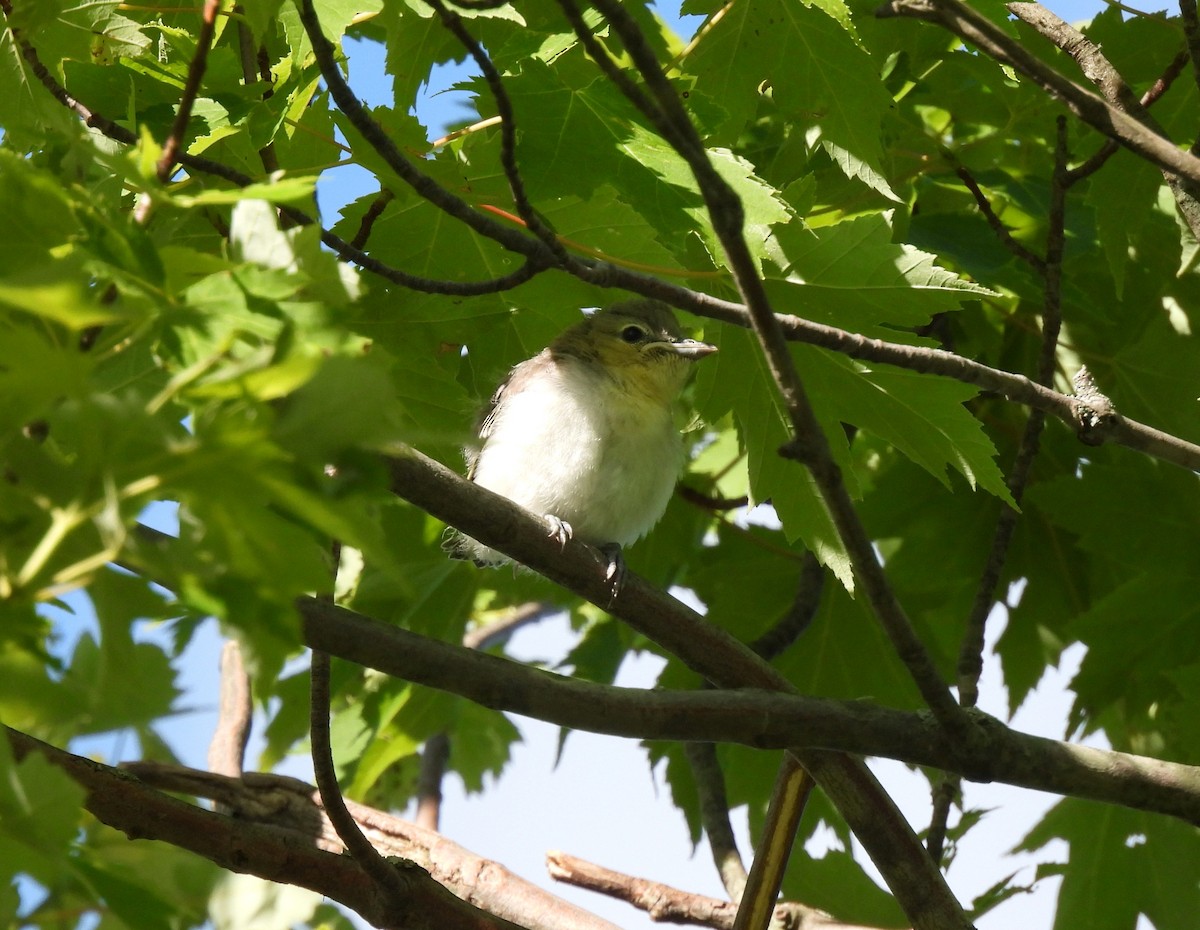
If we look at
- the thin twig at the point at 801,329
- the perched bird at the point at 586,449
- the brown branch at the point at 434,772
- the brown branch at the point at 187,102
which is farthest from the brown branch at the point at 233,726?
the brown branch at the point at 187,102

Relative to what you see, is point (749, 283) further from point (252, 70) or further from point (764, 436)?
point (252, 70)

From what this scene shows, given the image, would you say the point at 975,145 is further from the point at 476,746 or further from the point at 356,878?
the point at 476,746

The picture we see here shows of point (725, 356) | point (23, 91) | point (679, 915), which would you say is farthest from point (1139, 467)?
point (23, 91)

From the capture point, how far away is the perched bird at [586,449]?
15.1ft

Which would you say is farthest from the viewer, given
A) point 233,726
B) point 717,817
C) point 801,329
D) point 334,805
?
point 233,726

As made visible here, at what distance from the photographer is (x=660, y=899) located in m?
3.93

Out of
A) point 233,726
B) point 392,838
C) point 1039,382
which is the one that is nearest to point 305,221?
point 392,838

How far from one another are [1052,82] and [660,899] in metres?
2.64

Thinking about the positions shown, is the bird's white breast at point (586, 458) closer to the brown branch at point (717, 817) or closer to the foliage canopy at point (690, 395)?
the foliage canopy at point (690, 395)

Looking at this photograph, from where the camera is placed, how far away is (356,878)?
3100 mm

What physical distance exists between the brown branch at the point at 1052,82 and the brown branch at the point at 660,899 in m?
2.38

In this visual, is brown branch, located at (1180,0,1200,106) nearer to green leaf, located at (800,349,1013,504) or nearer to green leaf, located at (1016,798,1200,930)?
green leaf, located at (800,349,1013,504)

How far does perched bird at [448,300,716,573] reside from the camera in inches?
181

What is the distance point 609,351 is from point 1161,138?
9.05 ft
